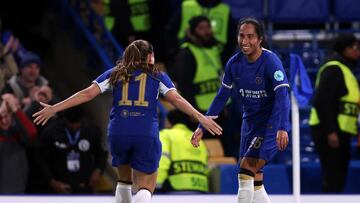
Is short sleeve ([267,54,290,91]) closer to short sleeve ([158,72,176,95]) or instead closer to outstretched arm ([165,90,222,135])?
outstretched arm ([165,90,222,135])

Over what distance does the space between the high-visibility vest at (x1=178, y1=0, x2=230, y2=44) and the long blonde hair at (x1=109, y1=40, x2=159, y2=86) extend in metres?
5.10

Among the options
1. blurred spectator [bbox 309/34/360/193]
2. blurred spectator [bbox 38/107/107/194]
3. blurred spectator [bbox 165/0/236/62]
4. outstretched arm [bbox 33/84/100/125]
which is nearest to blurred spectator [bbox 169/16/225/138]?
blurred spectator [bbox 165/0/236/62]

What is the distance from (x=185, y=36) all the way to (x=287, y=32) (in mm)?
2380

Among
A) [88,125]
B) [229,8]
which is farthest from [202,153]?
[229,8]

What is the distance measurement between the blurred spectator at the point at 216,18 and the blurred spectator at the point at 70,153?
6.63ft

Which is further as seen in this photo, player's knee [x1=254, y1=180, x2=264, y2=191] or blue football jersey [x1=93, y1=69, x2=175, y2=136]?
player's knee [x1=254, y1=180, x2=264, y2=191]

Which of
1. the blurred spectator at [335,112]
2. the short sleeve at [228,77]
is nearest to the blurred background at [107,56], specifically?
the blurred spectator at [335,112]

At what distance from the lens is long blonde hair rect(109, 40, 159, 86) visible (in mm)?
9961

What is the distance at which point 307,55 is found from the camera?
16.1 meters

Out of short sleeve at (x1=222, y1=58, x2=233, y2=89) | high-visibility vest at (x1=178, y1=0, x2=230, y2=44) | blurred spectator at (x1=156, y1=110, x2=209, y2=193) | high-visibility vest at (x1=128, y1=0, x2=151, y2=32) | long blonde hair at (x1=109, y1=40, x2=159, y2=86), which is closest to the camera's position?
long blonde hair at (x1=109, y1=40, x2=159, y2=86)

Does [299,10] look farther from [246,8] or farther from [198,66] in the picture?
[198,66]

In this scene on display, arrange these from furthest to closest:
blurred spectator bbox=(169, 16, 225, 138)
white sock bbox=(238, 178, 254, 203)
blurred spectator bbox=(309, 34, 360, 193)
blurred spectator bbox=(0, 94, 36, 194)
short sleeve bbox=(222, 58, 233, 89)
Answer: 1. blurred spectator bbox=(169, 16, 225, 138)
2. blurred spectator bbox=(309, 34, 360, 193)
3. blurred spectator bbox=(0, 94, 36, 194)
4. short sleeve bbox=(222, 58, 233, 89)
5. white sock bbox=(238, 178, 254, 203)

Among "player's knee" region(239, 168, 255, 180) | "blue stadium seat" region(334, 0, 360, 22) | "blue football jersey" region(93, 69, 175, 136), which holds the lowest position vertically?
"player's knee" region(239, 168, 255, 180)

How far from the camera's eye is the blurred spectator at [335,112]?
44.9ft
